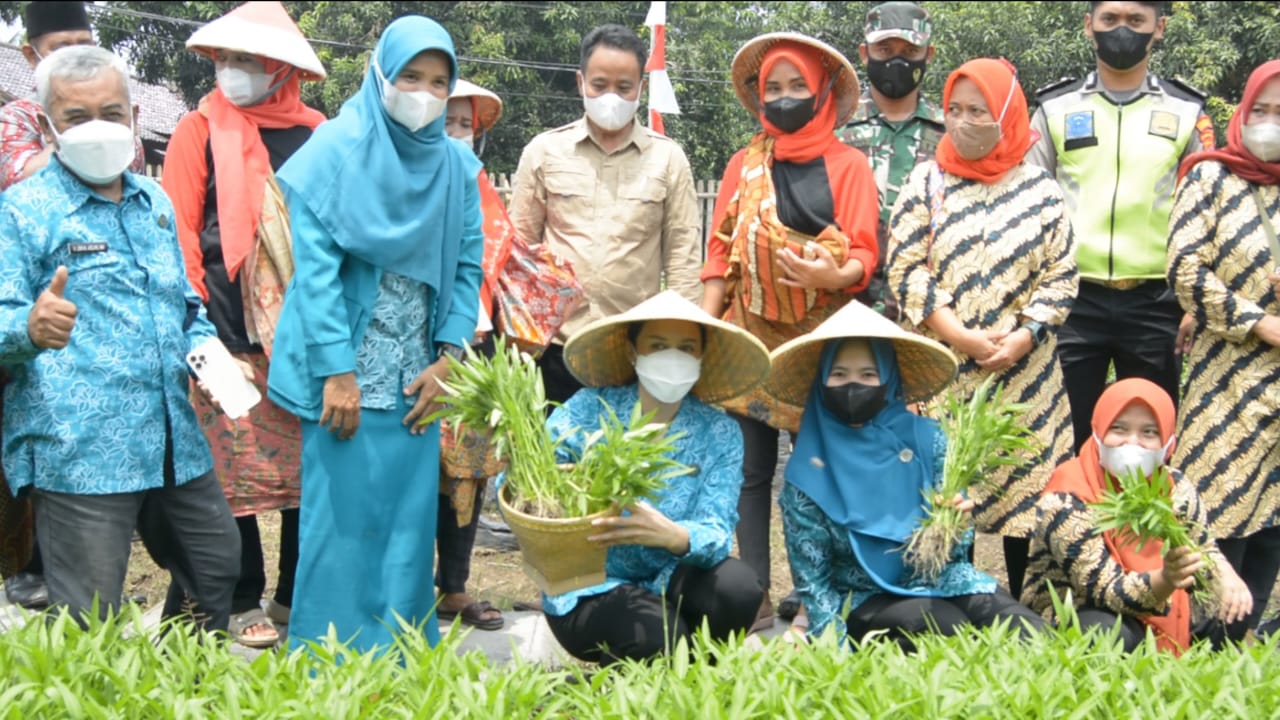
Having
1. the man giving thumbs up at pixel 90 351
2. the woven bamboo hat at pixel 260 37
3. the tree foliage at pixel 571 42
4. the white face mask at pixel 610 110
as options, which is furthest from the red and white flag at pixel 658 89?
the tree foliage at pixel 571 42

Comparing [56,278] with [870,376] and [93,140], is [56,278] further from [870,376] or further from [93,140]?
[870,376]

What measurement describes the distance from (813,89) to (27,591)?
3549 mm

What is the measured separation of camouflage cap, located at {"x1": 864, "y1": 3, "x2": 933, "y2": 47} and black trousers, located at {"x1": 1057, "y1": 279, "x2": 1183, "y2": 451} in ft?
3.75

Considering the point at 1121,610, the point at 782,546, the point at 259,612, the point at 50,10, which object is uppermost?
the point at 50,10

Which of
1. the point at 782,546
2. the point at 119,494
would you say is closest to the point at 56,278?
the point at 119,494

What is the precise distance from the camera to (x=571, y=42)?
2311cm

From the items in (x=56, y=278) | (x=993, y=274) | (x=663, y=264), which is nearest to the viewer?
(x=56, y=278)

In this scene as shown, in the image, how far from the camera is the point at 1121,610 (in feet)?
13.3

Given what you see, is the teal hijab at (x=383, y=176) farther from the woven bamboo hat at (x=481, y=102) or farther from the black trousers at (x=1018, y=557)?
the black trousers at (x=1018, y=557)

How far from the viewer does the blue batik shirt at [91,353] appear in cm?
354

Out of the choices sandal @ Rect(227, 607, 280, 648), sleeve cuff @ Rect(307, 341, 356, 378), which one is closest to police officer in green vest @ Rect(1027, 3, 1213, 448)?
sleeve cuff @ Rect(307, 341, 356, 378)

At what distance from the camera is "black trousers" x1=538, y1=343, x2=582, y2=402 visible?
5023 mm

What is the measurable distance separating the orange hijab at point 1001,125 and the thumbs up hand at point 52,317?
2.78 meters

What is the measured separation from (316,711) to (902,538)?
79.2 inches
